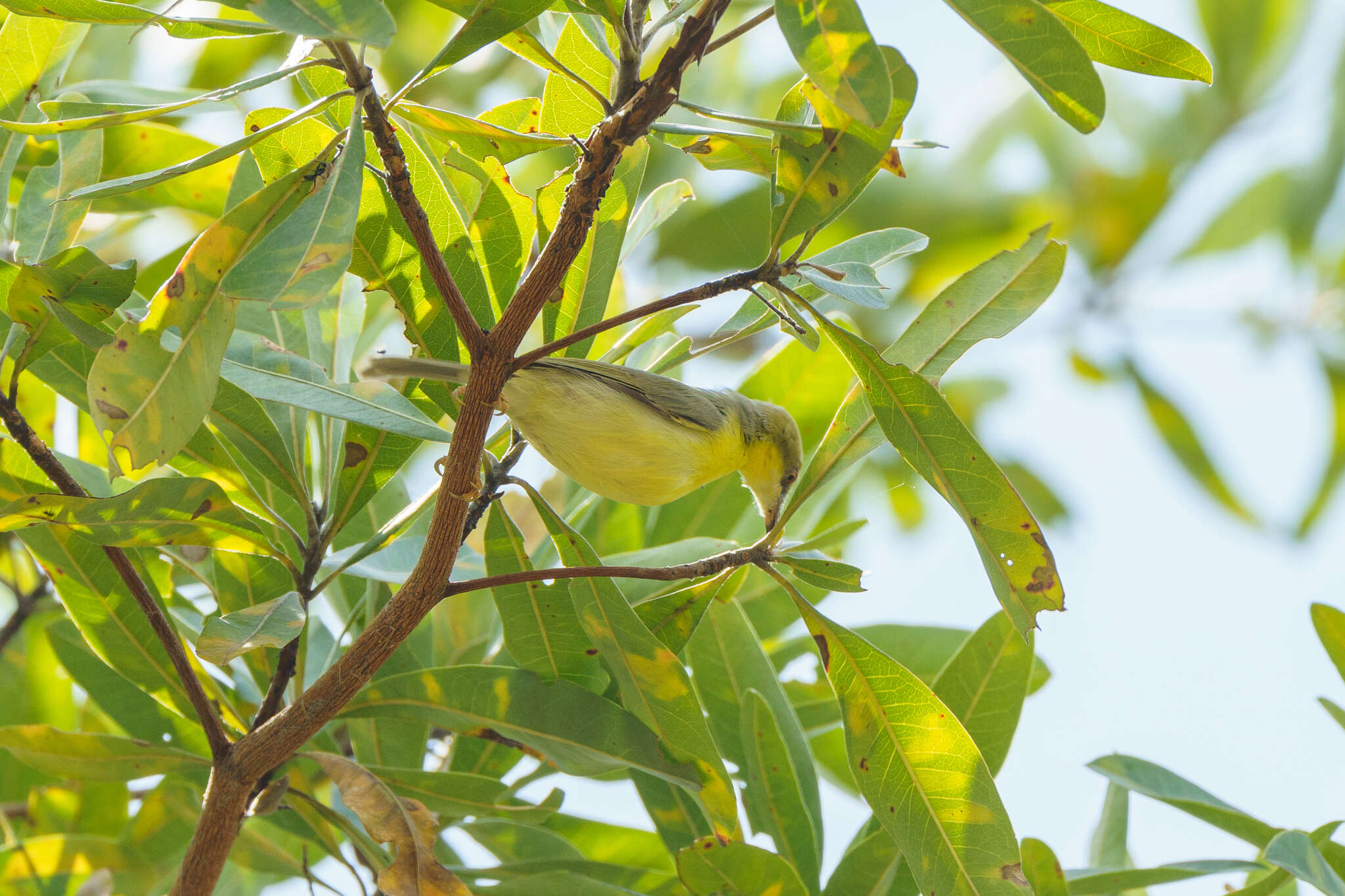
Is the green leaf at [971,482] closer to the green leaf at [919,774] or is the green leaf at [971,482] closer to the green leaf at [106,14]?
the green leaf at [919,774]

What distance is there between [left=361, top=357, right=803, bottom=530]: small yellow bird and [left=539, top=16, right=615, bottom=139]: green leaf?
39 centimetres

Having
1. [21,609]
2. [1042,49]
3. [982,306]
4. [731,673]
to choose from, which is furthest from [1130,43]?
[21,609]

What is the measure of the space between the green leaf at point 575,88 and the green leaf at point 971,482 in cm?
53

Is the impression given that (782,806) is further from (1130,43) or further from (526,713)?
(1130,43)

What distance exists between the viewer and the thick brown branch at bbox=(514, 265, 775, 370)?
1312 mm

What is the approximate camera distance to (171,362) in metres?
1.24

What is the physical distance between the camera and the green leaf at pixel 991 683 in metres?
1.96

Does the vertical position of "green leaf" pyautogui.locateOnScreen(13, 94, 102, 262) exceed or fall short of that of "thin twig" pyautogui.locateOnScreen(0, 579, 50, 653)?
it exceeds it

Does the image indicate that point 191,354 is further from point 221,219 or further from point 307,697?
point 307,697

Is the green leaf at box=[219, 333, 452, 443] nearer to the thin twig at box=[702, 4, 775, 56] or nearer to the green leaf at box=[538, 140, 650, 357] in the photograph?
the green leaf at box=[538, 140, 650, 357]

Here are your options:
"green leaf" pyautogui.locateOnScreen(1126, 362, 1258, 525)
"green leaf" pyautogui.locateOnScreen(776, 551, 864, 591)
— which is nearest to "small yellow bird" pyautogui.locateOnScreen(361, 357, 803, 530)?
"green leaf" pyautogui.locateOnScreen(776, 551, 864, 591)

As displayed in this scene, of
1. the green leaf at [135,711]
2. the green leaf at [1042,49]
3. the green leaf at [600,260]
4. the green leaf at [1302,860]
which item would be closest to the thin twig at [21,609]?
the green leaf at [135,711]

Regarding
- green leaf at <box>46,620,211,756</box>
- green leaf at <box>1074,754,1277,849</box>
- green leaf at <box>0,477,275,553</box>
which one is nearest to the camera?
green leaf at <box>0,477,275,553</box>

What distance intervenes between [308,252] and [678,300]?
0.45 m
